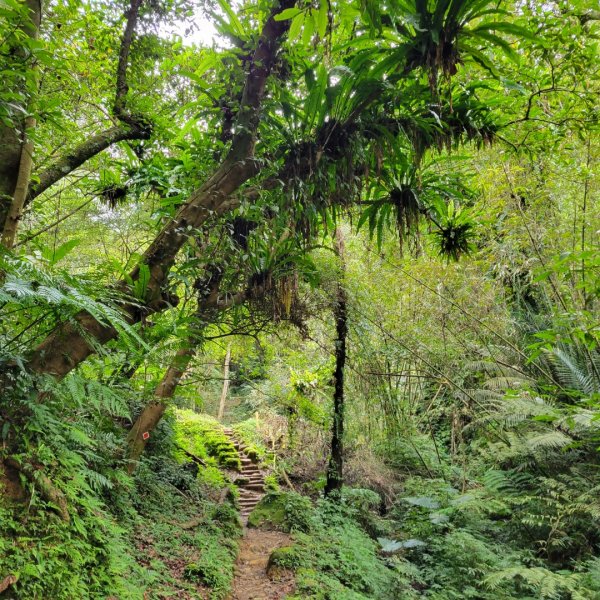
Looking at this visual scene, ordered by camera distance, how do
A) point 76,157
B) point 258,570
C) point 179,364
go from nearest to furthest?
point 76,157 < point 179,364 < point 258,570

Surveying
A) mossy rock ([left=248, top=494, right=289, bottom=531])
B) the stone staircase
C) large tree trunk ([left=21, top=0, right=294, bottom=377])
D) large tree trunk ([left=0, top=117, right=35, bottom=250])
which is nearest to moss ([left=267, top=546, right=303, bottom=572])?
mossy rock ([left=248, top=494, right=289, bottom=531])

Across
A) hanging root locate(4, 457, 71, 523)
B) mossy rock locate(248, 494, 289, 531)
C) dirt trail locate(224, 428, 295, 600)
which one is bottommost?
dirt trail locate(224, 428, 295, 600)

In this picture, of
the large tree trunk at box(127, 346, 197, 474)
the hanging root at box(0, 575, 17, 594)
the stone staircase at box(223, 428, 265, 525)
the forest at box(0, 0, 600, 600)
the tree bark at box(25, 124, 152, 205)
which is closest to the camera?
the hanging root at box(0, 575, 17, 594)

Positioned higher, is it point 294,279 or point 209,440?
point 294,279

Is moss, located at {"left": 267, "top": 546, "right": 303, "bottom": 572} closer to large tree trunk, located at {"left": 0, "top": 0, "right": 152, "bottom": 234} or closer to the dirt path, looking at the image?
the dirt path

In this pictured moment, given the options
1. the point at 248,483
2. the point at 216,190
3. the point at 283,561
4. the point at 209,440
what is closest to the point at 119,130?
the point at 216,190

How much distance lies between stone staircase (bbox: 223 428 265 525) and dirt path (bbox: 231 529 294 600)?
90 cm

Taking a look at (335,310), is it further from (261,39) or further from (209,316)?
(261,39)

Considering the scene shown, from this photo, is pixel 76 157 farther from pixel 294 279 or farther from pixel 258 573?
pixel 258 573

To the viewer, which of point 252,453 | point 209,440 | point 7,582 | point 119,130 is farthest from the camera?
point 252,453

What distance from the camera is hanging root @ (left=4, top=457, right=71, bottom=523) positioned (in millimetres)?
1492

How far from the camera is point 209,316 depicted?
3.32 meters

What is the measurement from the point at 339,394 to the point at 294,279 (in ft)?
9.20

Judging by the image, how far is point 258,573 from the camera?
13.1 ft
